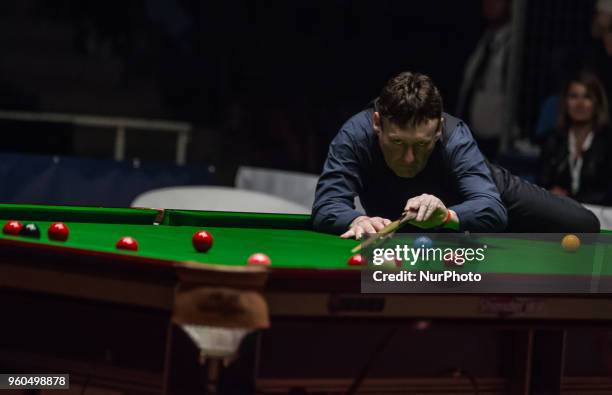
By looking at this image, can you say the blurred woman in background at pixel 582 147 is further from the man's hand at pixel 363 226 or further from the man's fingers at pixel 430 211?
the man's fingers at pixel 430 211

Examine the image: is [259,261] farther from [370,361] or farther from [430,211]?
[430,211]

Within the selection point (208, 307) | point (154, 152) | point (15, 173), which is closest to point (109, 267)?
point (208, 307)

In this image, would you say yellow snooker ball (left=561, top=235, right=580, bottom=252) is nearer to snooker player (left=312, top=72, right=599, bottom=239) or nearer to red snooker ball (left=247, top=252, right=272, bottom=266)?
snooker player (left=312, top=72, right=599, bottom=239)

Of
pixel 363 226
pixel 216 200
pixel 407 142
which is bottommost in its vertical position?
pixel 216 200

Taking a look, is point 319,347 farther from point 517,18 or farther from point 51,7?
point 51,7

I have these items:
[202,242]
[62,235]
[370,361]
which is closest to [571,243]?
[370,361]

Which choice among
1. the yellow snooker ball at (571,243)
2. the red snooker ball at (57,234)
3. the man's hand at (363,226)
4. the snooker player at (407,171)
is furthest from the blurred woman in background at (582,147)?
the red snooker ball at (57,234)

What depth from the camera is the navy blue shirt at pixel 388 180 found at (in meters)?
3.74

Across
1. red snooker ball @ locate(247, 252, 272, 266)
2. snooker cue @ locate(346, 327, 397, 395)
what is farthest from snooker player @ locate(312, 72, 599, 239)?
red snooker ball @ locate(247, 252, 272, 266)

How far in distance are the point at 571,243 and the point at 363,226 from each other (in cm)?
70

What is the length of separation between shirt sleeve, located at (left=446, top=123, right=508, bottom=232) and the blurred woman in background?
2.61 m

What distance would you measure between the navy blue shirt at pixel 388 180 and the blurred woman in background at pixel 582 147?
8.56 ft

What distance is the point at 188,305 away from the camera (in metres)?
2.62

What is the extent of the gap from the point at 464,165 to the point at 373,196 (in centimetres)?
34
